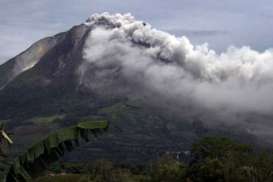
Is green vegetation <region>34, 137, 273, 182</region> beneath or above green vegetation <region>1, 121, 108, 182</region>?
beneath

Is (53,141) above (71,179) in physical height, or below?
above

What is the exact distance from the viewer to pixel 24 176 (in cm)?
1460

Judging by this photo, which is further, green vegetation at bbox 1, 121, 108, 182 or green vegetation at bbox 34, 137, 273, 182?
green vegetation at bbox 34, 137, 273, 182

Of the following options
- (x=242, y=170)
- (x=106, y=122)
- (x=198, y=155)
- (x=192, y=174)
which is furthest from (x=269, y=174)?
(x=106, y=122)

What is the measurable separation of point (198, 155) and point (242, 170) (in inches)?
838

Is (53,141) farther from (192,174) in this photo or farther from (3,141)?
(192,174)

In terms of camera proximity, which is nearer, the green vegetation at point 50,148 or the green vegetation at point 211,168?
the green vegetation at point 50,148

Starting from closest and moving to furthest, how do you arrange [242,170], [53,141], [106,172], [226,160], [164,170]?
[53,141]
[242,170]
[226,160]
[164,170]
[106,172]

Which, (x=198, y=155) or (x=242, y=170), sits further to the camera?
(x=198, y=155)

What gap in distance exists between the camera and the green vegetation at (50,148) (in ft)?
47.5

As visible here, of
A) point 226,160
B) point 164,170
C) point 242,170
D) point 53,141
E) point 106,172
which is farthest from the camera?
point 106,172

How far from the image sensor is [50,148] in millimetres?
14469

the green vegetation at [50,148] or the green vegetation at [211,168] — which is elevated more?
the green vegetation at [50,148]

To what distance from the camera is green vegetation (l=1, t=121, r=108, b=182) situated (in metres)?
14.5
